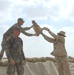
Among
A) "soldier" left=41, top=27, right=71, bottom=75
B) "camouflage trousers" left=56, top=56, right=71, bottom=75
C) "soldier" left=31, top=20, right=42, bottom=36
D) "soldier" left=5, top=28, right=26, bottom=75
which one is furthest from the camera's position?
"soldier" left=31, top=20, right=42, bottom=36

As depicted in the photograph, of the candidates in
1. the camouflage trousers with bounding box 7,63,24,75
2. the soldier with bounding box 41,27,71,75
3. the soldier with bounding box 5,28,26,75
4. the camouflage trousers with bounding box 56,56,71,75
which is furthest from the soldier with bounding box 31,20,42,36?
the camouflage trousers with bounding box 7,63,24,75

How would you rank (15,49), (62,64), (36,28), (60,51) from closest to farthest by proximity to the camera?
(15,49), (60,51), (62,64), (36,28)

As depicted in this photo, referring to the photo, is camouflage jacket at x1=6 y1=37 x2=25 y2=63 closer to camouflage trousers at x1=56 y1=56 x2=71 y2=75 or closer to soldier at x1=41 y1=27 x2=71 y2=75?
soldier at x1=41 y1=27 x2=71 y2=75

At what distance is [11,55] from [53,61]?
4265 mm

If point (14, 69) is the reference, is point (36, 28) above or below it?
above

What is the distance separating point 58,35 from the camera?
882 centimetres

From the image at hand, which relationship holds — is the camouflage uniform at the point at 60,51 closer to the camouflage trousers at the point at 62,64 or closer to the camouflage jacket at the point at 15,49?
the camouflage trousers at the point at 62,64

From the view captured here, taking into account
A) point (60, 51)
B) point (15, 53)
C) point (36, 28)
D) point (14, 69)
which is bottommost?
point (14, 69)

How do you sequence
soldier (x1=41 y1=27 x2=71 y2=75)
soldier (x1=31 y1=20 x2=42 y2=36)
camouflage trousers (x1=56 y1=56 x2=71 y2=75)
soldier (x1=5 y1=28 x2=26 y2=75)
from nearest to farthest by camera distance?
soldier (x1=5 y1=28 x2=26 y2=75) → soldier (x1=41 y1=27 x2=71 y2=75) → camouflage trousers (x1=56 y1=56 x2=71 y2=75) → soldier (x1=31 y1=20 x2=42 y2=36)

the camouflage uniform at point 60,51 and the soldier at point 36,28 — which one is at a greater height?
the soldier at point 36,28

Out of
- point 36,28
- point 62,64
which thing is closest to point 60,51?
point 62,64

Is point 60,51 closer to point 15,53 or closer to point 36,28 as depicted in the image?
point 36,28

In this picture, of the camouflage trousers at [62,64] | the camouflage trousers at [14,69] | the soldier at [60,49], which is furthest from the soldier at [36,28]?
the camouflage trousers at [14,69]

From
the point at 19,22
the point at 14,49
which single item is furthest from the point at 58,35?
the point at 14,49
